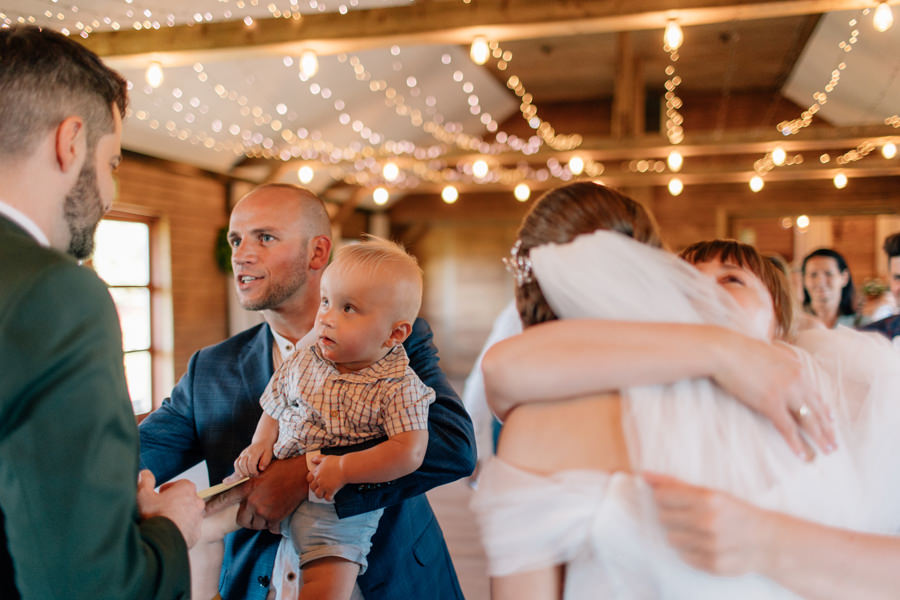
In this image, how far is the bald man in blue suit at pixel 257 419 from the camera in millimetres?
1486

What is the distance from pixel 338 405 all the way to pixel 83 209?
2.29 ft

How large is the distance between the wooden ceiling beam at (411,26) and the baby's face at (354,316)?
301cm

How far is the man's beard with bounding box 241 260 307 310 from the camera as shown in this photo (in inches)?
70.6

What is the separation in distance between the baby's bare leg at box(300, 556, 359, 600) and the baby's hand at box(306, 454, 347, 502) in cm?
15

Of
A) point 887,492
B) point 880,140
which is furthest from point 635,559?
point 880,140

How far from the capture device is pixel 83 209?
103cm

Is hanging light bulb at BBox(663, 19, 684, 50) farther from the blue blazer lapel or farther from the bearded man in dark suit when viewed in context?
the bearded man in dark suit

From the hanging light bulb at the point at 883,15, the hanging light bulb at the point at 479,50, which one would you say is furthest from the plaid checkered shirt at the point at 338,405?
the hanging light bulb at the point at 883,15

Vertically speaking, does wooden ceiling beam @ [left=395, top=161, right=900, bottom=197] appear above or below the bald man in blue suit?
above

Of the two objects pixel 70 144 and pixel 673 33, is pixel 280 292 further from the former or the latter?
pixel 673 33

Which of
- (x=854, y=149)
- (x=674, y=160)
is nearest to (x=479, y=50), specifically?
(x=674, y=160)

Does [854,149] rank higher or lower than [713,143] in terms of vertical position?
higher

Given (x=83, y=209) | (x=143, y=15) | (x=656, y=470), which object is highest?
(x=143, y=15)

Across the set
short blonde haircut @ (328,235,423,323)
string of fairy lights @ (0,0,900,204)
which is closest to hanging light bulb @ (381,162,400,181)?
string of fairy lights @ (0,0,900,204)
